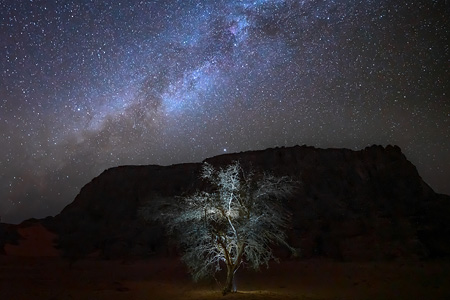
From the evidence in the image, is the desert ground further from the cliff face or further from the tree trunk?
the cliff face

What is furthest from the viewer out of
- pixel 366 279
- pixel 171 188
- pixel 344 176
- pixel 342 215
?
pixel 171 188

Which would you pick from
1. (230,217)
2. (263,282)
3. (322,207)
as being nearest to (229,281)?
(230,217)

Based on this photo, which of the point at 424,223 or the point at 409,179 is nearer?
the point at 424,223

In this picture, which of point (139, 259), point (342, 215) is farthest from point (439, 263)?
point (139, 259)

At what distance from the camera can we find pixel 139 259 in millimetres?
47406

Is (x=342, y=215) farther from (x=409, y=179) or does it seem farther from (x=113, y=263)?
(x=113, y=263)

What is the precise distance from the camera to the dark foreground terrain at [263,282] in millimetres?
A: 19062

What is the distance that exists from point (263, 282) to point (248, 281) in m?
1.11

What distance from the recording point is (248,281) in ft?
89.0

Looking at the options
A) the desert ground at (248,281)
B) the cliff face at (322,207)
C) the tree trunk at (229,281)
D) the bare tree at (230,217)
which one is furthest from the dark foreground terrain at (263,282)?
the cliff face at (322,207)

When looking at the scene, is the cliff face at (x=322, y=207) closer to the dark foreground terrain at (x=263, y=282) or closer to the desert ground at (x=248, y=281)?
the desert ground at (x=248, y=281)

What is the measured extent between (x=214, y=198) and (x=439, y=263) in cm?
2793

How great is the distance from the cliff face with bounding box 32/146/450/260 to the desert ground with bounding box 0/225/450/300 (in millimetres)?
4919

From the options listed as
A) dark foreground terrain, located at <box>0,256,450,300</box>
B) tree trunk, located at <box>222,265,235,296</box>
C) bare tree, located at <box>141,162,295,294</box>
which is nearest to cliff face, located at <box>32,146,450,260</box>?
dark foreground terrain, located at <box>0,256,450,300</box>
